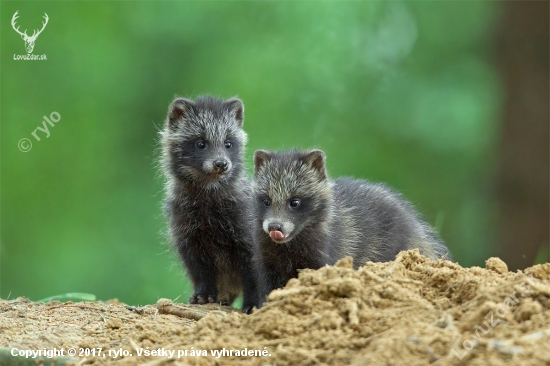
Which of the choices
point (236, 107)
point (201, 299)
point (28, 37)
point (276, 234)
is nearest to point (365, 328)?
point (276, 234)

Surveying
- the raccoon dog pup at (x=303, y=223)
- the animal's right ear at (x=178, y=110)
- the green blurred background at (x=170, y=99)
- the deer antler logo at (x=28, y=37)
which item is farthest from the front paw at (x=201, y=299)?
the deer antler logo at (x=28, y=37)

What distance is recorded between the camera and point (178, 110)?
30.9 ft

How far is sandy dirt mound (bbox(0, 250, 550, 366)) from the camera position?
4.42m

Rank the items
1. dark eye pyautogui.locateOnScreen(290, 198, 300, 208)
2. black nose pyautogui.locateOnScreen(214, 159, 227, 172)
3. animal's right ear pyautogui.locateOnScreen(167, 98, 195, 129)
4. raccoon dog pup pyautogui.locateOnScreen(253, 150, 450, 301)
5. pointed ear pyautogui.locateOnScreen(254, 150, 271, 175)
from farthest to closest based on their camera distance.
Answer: animal's right ear pyautogui.locateOnScreen(167, 98, 195, 129) → black nose pyautogui.locateOnScreen(214, 159, 227, 172) → pointed ear pyautogui.locateOnScreen(254, 150, 271, 175) → dark eye pyautogui.locateOnScreen(290, 198, 300, 208) → raccoon dog pup pyautogui.locateOnScreen(253, 150, 450, 301)

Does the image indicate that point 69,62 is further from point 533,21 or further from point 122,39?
point 533,21

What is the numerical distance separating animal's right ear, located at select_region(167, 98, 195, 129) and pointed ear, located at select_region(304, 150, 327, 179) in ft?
6.17

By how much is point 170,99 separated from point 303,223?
9.19 metres

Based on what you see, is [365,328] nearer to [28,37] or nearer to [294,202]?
[294,202]

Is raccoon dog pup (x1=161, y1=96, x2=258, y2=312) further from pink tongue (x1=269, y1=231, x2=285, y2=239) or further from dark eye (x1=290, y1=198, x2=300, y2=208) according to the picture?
pink tongue (x1=269, y1=231, x2=285, y2=239)

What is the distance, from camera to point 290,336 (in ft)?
16.7

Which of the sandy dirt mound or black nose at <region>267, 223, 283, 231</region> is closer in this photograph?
the sandy dirt mound

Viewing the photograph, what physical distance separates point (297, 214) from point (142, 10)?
9.96 meters

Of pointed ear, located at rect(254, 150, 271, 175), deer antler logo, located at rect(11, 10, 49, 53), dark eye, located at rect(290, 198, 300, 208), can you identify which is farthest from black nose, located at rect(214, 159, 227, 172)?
deer antler logo, located at rect(11, 10, 49, 53)

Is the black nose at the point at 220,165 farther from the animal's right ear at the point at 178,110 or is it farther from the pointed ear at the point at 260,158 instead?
the animal's right ear at the point at 178,110
